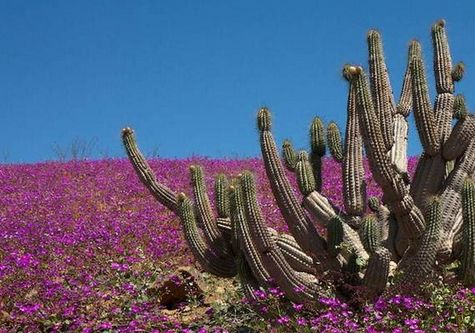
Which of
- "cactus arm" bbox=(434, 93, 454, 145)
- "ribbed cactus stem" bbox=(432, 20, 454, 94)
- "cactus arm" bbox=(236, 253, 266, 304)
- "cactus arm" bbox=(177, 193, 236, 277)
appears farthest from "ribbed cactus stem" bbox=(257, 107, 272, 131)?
"ribbed cactus stem" bbox=(432, 20, 454, 94)

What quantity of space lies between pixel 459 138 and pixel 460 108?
A: 0.37 meters

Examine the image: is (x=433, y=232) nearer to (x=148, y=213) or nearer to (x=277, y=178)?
(x=277, y=178)

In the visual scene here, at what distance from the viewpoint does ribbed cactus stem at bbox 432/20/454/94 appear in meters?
8.66

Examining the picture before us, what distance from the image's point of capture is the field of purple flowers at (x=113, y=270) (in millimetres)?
7508

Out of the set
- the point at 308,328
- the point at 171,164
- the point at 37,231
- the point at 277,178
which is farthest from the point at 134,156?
the point at 171,164

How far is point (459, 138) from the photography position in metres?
8.28

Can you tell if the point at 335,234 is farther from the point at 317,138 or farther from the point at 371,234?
the point at 317,138

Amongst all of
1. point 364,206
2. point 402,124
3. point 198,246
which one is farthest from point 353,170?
point 198,246

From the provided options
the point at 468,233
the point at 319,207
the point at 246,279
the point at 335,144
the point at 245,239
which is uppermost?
the point at 335,144

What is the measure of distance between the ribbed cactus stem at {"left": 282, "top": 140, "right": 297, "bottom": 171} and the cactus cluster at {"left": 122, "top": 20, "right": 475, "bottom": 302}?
1 cm

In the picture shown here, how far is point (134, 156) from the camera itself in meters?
9.39

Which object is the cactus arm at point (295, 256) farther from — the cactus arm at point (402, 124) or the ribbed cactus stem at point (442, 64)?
the ribbed cactus stem at point (442, 64)

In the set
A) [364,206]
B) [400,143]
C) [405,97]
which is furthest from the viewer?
[405,97]

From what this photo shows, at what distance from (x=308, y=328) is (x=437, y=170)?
228cm
